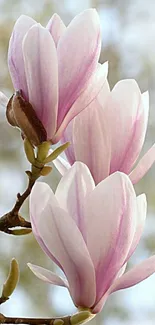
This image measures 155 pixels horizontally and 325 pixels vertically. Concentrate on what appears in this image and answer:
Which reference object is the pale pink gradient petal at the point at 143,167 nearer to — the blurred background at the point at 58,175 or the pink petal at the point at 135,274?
the pink petal at the point at 135,274

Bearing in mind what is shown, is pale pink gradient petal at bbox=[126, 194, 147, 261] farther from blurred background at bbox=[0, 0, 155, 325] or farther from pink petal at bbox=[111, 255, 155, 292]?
blurred background at bbox=[0, 0, 155, 325]

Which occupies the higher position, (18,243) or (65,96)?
(65,96)

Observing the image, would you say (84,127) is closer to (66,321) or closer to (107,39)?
(66,321)

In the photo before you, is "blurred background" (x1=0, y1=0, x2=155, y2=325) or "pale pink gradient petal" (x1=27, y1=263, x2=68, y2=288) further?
"blurred background" (x1=0, y1=0, x2=155, y2=325)

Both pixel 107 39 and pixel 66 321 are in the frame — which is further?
pixel 107 39

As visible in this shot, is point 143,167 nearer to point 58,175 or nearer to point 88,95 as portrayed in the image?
point 88,95

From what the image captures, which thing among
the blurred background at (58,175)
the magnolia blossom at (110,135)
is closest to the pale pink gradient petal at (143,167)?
the magnolia blossom at (110,135)

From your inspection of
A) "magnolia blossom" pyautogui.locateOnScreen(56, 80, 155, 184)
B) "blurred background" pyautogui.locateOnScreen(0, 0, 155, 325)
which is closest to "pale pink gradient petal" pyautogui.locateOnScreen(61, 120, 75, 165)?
"magnolia blossom" pyautogui.locateOnScreen(56, 80, 155, 184)

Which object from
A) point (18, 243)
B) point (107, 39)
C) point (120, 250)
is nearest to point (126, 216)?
point (120, 250)
